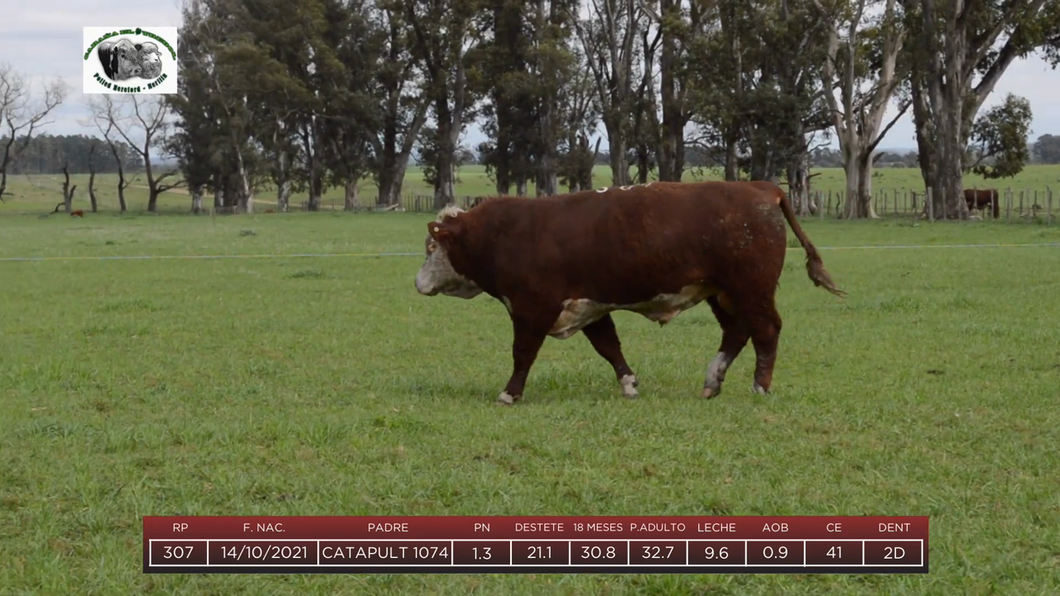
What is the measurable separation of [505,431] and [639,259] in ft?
6.31

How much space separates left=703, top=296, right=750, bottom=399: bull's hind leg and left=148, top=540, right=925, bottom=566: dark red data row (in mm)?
3585

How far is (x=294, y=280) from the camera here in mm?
19438

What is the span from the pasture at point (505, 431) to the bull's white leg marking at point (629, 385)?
5.2 inches

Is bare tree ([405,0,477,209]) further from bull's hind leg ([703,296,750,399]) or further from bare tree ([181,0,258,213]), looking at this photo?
bull's hind leg ([703,296,750,399])

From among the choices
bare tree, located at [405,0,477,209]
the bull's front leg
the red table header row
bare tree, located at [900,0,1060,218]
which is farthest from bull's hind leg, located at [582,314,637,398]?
bare tree, located at [405,0,477,209]

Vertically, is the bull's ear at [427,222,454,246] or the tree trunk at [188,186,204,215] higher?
the tree trunk at [188,186,204,215]

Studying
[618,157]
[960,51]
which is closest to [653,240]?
[960,51]

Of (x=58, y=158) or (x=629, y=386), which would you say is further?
(x=58, y=158)

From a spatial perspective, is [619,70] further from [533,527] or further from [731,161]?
[533,527]

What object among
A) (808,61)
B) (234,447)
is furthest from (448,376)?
(808,61)

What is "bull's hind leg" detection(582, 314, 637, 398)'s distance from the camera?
9.06m

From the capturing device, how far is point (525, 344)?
29.3ft

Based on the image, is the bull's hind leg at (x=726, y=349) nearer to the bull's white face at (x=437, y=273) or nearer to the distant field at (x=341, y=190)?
the bull's white face at (x=437, y=273)

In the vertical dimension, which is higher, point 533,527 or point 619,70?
point 619,70
